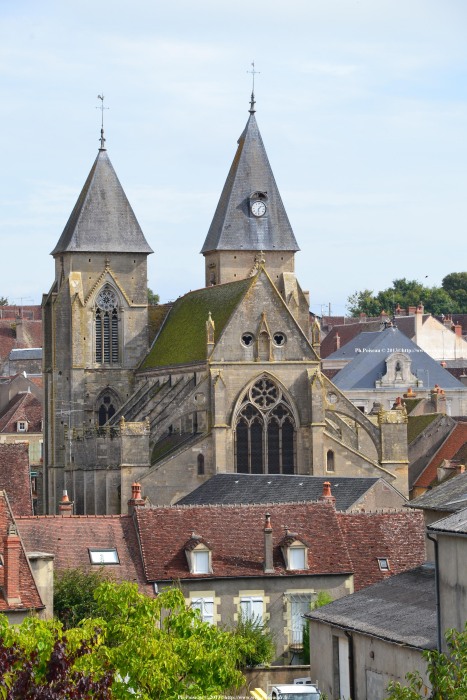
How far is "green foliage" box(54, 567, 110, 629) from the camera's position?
48938 millimetres

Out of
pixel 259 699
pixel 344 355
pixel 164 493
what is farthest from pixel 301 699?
pixel 344 355

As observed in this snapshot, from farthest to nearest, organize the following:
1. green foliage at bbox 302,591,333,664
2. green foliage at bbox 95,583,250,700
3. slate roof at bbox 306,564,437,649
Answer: green foliage at bbox 302,591,333,664 < slate roof at bbox 306,564,437,649 < green foliage at bbox 95,583,250,700

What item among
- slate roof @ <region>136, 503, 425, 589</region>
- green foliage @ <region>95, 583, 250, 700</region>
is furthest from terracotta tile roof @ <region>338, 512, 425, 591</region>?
green foliage @ <region>95, 583, 250, 700</region>

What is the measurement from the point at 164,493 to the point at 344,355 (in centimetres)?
6263

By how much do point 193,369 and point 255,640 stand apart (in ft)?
117

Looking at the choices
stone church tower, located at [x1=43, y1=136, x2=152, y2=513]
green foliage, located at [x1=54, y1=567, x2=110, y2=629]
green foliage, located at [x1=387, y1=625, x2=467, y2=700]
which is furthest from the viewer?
stone church tower, located at [x1=43, y1=136, x2=152, y2=513]

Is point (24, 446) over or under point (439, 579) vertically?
over

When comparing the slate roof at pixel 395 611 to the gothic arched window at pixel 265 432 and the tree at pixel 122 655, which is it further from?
the gothic arched window at pixel 265 432

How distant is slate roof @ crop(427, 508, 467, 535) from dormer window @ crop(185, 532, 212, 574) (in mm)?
15264

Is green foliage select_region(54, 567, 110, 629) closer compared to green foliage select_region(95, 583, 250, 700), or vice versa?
green foliage select_region(95, 583, 250, 700)

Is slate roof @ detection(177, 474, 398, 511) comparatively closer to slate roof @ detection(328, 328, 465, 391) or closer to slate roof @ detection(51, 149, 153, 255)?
slate roof @ detection(51, 149, 153, 255)

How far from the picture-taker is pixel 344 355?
140125 mm

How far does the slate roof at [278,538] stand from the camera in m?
52.4

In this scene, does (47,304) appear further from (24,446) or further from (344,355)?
(344,355)
